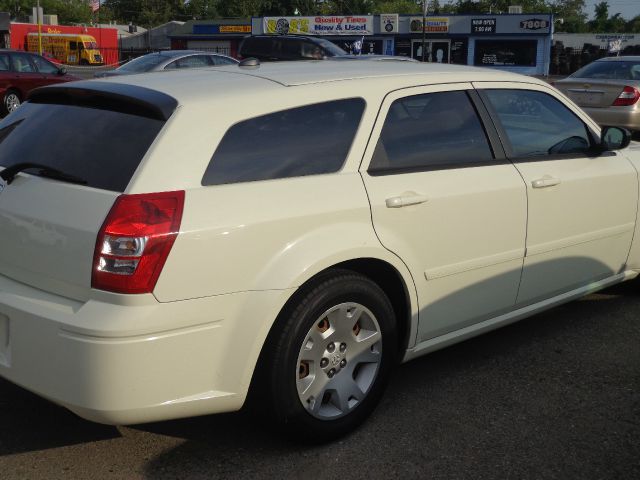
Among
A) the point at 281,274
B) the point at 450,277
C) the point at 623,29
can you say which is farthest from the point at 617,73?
the point at 623,29

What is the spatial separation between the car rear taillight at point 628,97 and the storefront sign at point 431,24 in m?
37.3

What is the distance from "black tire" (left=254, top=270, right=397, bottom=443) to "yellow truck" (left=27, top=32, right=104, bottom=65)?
5780 centimetres

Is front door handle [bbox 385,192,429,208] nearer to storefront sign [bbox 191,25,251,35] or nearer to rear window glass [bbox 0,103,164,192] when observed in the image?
rear window glass [bbox 0,103,164,192]

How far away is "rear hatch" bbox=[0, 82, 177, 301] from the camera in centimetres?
295

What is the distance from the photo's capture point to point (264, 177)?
10.5 feet

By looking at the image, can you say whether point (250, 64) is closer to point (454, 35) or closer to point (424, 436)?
point (424, 436)

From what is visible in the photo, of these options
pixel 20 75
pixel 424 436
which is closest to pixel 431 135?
pixel 424 436

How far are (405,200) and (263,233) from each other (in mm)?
794

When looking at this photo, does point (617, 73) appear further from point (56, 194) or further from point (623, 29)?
point (623, 29)

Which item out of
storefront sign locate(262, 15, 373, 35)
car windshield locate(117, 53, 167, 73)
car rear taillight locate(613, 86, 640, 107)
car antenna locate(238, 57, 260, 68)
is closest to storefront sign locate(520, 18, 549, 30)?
storefront sign locate(262, 15, 373, 35)

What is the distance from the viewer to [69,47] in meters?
57.5

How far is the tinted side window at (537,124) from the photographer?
4.27 meters

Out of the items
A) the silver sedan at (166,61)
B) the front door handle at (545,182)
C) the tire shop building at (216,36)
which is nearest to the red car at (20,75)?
the silver sedan at (166,61)

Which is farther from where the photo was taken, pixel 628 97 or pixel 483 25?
pixel 483 25
